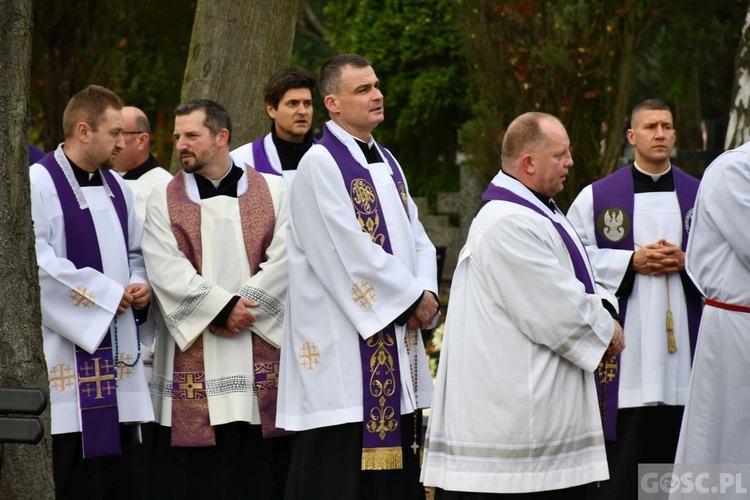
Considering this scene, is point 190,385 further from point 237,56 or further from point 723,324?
point 237,56

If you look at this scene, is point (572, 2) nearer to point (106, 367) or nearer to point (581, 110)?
point (581, 110)

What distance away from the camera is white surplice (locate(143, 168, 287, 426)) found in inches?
246

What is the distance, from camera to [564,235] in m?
5.45

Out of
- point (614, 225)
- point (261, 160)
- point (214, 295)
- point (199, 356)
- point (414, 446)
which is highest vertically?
point (261, 160)

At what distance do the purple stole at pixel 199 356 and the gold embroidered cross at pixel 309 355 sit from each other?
45cm

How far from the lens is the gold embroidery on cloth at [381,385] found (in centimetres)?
596

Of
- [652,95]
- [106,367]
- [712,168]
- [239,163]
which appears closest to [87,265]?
[106,367]

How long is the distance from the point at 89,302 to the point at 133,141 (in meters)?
2.02

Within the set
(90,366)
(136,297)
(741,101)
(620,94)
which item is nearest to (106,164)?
(136,297)

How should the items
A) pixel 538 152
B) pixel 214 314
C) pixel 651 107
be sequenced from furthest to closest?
pixel 651 107, pixel 214 314, pixel 538 152

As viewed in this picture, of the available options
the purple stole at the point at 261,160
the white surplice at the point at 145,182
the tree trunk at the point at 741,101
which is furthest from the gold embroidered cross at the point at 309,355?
the tree trunk at the point at 741,101

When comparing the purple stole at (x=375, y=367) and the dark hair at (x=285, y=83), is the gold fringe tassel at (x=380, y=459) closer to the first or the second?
the purple stole at (x=375, y=367)

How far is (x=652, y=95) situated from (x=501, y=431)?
63.7 feet

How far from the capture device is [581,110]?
9.88 meters
